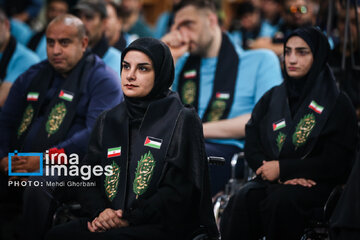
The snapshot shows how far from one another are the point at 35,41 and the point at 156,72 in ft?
10.7

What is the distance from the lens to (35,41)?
19.5ft

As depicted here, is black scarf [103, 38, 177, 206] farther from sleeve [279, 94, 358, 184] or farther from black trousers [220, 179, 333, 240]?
sleeve [279, 94, 358, 184]

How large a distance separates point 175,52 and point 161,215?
1987 millimetres

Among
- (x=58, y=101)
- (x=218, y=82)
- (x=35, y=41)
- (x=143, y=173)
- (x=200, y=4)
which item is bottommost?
(x=143, y=173)

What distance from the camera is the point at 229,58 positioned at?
14.3 ft

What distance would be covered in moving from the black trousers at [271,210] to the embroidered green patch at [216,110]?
36.9 inches

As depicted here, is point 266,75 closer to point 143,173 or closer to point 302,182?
point 302,182

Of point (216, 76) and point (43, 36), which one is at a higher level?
point (43, 36)

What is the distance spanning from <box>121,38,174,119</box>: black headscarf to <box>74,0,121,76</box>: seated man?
5.00 ft

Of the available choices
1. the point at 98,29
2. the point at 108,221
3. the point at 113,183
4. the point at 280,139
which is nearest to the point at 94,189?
the point at 113,183

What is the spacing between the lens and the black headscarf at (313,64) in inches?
136

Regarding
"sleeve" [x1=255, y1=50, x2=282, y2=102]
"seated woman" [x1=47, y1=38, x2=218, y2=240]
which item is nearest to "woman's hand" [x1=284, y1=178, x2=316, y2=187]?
"seated woman" [x1=47, y1=38, x2=218, y2=240]

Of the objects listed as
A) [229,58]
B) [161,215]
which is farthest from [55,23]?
[161,215]

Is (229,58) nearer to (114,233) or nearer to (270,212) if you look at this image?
(270,212)
